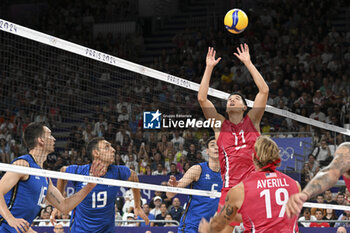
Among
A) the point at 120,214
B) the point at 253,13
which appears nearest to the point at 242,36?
the point at 253,13

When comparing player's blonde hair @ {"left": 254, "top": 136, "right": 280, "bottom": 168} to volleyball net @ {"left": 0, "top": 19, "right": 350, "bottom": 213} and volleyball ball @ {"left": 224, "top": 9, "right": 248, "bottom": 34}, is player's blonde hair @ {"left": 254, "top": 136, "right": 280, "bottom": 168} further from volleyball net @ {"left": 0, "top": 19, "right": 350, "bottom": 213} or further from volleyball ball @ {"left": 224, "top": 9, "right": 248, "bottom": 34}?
volleyball net @ {"left": 0, "top": 19, "right": 350, "bottom": 213}

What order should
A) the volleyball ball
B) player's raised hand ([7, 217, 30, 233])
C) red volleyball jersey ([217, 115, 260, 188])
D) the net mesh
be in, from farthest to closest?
the net mesh → the volleyball ball → red volleyball jersey ([217, 115, 260, 188]) → player's raised hand ([7, 217, 30, 233])

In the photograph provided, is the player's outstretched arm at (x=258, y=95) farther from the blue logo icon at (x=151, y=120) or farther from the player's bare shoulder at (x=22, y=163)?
the blue logo icon at (x=151, y=120)

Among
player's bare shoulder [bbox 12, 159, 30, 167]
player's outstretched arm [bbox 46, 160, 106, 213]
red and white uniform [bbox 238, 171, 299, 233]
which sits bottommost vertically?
player's outstretched arm [bbox 46, 160, 106, 213]

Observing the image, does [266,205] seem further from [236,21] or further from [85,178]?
[236,21]

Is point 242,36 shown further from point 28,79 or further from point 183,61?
point 28,79

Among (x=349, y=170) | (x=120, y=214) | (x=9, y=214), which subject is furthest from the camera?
(x=120, y=214)

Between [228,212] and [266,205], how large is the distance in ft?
1.14

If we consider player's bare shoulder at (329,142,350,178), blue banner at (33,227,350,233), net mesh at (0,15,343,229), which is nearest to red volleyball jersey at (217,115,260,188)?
player's bare shoulder at (329,142,350,178)

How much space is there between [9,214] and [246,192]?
3.06 meters

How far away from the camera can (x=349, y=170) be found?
497 centimetres

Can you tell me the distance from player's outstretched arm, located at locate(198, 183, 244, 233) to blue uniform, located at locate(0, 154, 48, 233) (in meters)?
2.83

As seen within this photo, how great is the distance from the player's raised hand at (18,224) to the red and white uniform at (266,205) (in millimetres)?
2797

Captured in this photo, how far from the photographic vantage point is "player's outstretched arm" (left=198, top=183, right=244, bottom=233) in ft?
16.6
